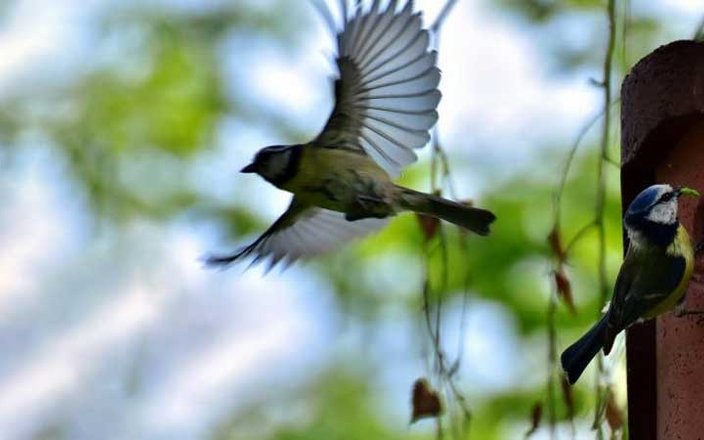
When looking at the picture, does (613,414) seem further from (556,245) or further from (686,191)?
(686,191)

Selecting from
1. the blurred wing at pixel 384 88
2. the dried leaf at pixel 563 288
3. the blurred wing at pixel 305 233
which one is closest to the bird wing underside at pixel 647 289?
the dried leaf at pixel 563 288

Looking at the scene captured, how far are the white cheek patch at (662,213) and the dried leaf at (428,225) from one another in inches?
20.1

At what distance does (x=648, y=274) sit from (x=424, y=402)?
506 mm

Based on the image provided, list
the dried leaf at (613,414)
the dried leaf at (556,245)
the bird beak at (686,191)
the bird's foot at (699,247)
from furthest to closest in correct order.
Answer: the dried leaf at (556,245)
the dried leaf at (613,414)
the bird's foot at (699,247)
the bird beak at (686,191)

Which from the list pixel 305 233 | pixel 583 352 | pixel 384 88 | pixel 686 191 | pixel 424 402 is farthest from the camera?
pixel 305 233

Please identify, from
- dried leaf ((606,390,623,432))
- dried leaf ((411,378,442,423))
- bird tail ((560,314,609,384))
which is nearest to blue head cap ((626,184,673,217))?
bird tail ((560,314,609,384))

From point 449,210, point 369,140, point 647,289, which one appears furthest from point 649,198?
point 369,140

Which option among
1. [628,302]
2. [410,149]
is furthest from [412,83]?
[628,302]

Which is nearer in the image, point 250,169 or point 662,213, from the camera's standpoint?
point 662,213

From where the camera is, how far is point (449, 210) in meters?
2.29

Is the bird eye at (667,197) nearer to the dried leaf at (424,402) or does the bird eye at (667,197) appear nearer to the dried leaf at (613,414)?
the dried leaf at (613,414)

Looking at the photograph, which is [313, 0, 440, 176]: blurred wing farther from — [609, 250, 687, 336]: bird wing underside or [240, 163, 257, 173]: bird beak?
[609, 250, 687, 336]: bird wing underside

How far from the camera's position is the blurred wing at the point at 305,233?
2.46 m

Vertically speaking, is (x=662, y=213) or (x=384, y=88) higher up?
(x=384, y=88)
